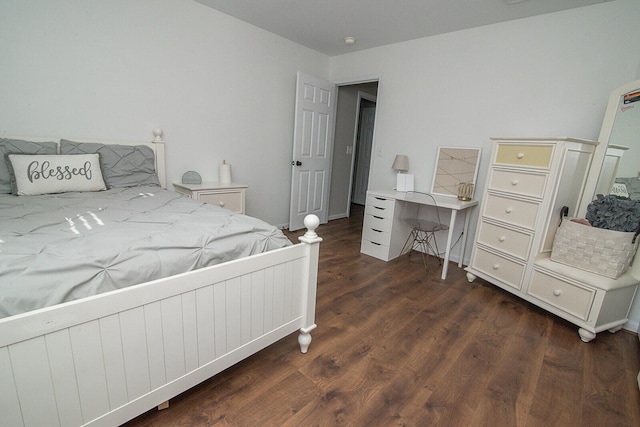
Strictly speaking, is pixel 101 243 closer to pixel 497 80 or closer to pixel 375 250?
pixel 375 250

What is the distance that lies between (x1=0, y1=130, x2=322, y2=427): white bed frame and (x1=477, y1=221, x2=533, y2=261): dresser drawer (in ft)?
6.02

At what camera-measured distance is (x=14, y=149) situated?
1909 millimetres

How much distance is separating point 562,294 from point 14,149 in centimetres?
386

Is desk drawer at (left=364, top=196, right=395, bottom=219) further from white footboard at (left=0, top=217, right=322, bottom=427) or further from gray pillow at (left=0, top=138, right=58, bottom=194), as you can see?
gray pillow at (left=0, top=138, right=58, bottom=194)

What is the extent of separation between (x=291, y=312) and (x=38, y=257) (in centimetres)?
106

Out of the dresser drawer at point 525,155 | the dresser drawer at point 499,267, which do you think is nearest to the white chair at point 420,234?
the dresser drawer at point 499,267

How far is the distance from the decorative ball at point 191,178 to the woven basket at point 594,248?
10.5 ft

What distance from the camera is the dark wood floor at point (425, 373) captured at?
4.29 ft

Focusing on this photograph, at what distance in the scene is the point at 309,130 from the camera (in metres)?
3.95

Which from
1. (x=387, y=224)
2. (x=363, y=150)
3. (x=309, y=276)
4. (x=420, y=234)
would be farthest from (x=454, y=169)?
(x=363, y=150)

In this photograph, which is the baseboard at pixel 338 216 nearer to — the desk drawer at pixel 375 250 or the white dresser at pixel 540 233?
the desk drawer at pixel 375 250

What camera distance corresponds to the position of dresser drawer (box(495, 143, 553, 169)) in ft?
7.13

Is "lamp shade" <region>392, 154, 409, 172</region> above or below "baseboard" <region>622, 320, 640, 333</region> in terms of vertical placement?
above

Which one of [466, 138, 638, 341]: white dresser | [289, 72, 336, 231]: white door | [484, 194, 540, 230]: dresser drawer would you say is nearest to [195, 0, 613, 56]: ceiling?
[289, 72, 336, 231]: white door
